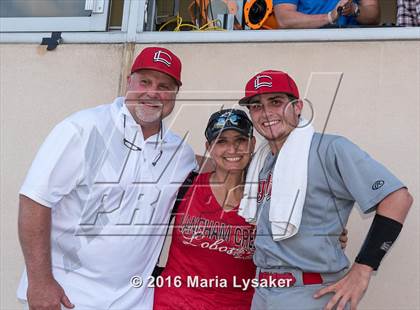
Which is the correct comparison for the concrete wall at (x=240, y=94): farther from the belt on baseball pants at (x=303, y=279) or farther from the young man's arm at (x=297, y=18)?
the belt on baseball pants at (x=303, y=279)

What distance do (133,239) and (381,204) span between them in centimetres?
92

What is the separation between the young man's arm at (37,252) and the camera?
6.07ft

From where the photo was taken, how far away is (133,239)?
2037mm

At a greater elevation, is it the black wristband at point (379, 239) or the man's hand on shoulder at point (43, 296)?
the black wristband at point (379, 239)

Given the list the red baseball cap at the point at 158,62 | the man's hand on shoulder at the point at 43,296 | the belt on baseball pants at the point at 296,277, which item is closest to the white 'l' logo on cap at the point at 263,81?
the red baseball cap at the point at 158,62

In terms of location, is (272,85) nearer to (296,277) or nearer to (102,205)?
(296,277)

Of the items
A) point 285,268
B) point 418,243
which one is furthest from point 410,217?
point 285,268

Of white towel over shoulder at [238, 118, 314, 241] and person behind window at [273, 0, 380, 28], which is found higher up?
person behind window at [273, 0, 380, 28]

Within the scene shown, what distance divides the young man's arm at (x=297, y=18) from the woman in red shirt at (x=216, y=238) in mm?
831

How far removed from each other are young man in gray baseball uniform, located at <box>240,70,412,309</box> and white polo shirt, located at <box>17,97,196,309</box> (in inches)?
18.9

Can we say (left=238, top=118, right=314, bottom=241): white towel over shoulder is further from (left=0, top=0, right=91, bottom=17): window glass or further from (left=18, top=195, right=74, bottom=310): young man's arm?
(left=0, top=0, right=91, bottom=17): window glass

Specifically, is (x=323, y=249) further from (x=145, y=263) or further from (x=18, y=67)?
(x=18, y=67)

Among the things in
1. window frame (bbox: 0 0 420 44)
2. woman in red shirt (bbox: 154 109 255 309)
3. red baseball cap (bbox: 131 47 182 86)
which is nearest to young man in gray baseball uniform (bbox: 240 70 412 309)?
woman in red shirt (bbox: 154 109 255 309)

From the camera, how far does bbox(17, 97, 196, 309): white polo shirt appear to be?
1913 millimetres
